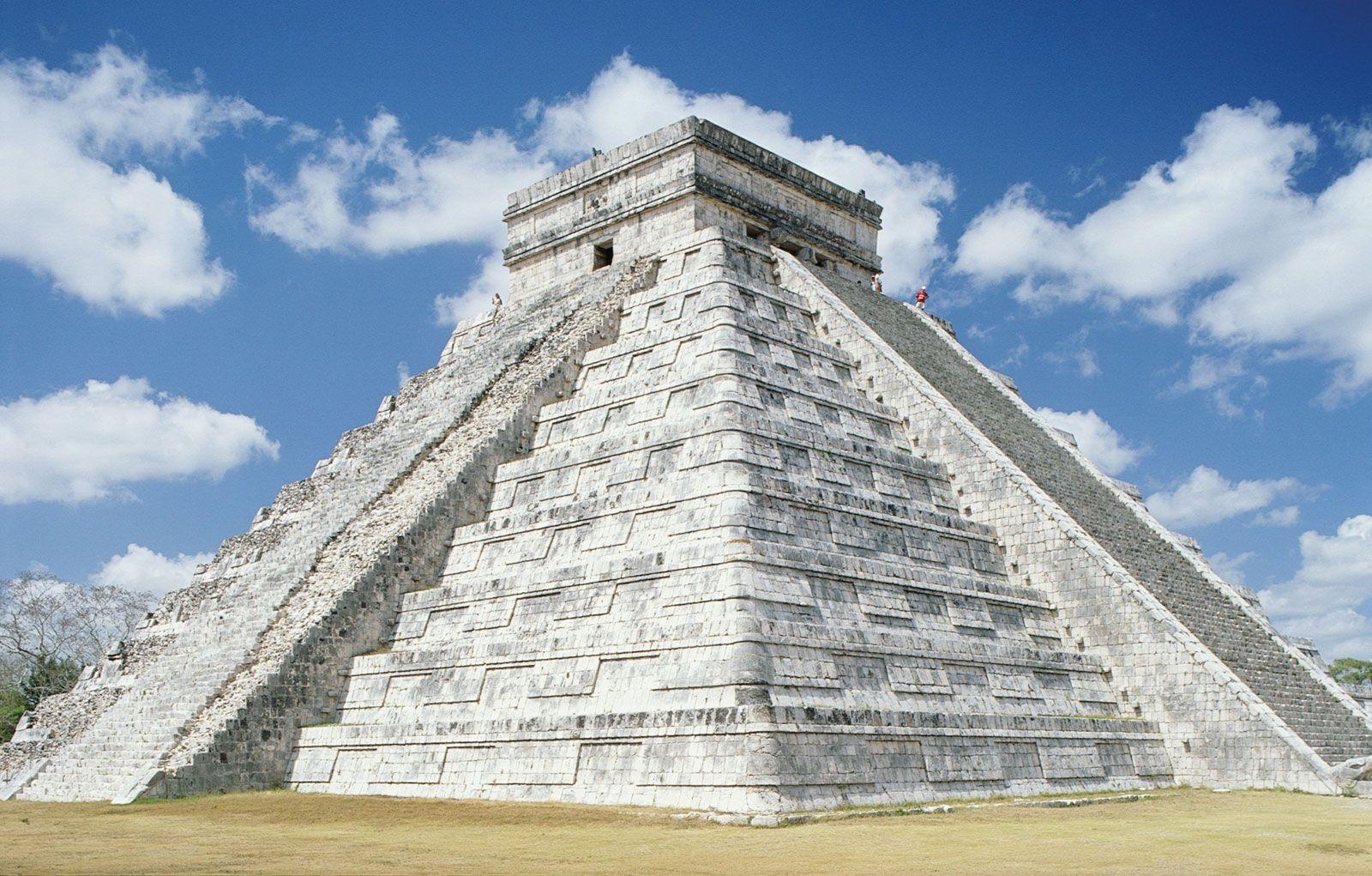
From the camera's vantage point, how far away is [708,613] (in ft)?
42.9

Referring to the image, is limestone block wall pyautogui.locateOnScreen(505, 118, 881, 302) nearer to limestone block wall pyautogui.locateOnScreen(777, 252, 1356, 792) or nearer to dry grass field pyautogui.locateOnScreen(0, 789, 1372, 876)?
limestone block wall pyautogui.locateOnScreen(777, 252, 1356, 792)

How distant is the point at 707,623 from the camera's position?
42.5ft

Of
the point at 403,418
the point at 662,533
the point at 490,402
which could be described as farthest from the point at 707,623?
the point at 403,418

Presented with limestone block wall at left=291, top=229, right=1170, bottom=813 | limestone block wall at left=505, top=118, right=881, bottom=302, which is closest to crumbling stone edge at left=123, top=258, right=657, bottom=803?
limestone block wall at left=291, top=229, right=1170, bottom=813

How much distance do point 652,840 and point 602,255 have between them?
16231 millimetres

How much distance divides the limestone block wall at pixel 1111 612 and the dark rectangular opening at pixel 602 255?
5860 mm

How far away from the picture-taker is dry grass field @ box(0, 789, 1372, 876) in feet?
29.3

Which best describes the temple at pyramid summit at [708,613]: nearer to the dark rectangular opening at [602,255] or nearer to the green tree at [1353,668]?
the dark rectangular opening at [602,255]

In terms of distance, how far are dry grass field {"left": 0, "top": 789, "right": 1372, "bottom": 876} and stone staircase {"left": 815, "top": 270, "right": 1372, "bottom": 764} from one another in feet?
9.07

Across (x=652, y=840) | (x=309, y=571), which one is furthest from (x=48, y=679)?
(x=652, y=840)

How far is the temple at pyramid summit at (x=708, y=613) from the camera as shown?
1297cm

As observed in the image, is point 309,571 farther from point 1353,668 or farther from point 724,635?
point 1353,668

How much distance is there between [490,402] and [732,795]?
1026 centimetres

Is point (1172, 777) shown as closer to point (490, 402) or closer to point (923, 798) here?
point (923, 798)
